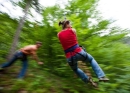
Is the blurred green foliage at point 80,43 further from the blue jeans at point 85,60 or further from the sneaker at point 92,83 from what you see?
the blue jeans at point 85,60

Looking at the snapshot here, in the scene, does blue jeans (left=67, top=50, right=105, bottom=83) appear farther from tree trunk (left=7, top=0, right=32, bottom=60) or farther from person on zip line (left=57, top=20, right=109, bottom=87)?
tree trunk (left=7, top=0, right=32, bottom=60)

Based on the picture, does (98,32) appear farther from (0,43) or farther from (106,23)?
(0,43)

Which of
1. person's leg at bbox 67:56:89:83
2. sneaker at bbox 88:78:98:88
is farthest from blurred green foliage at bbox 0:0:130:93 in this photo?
person's leg at bbox 67:56:89:83

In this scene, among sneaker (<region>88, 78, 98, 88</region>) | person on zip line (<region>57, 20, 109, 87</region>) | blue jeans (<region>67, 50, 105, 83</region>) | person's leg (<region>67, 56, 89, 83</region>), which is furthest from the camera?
sneaker (<region>88, 78, 98, 88</region>)

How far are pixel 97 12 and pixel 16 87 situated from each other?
3.97m

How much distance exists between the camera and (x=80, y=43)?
803 centimetres

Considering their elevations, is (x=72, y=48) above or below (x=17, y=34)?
below

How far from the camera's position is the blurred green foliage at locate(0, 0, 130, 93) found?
743 cm

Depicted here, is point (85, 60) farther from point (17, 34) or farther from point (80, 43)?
point (17, 34)

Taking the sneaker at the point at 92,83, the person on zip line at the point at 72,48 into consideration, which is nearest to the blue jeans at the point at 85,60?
the person on zip line at the point at 72,48

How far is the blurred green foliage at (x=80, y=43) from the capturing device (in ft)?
24.4

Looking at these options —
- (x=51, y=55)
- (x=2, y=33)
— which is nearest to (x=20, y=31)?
(x=2, y=33)

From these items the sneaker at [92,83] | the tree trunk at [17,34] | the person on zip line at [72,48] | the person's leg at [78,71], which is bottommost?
the sneaker at [92,83]

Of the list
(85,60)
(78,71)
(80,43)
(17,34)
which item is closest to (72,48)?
(85,60)
